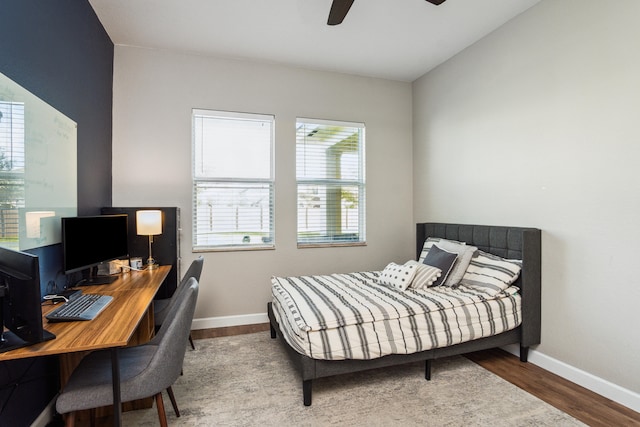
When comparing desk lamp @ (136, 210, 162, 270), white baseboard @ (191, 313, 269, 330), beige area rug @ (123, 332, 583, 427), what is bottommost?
beige area rug @ (123, 332, 583, 427)

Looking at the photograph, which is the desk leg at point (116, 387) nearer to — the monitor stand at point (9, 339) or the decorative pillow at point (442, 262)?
the monitor stand at point (9, 339)

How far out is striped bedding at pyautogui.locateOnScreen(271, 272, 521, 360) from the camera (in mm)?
2166

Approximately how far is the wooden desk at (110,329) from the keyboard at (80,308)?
26 mm

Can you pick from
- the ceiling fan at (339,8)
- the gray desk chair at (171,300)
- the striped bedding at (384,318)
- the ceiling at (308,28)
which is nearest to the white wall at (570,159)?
the ceiling at (308,28)

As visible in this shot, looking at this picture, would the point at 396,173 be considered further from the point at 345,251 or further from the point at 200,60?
the point at 200,60

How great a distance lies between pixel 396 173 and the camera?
432cm

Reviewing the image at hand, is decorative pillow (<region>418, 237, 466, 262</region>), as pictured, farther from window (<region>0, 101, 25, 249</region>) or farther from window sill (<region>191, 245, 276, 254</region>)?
window (<region>0, 101, 25, 249</region>)

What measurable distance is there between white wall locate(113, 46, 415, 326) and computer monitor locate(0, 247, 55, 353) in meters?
2.18

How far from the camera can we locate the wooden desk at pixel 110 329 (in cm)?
129

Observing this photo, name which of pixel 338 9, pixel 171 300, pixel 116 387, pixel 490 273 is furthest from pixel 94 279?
pixel 490 273

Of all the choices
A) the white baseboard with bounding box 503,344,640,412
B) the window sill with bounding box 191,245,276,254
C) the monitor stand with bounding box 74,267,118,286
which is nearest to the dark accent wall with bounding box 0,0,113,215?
the monitor stand with bounding box 74,267,118,286

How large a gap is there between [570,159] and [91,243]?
11.9 feet

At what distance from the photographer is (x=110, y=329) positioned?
59.0 inches

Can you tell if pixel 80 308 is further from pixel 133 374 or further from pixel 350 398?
pixel 350 398
